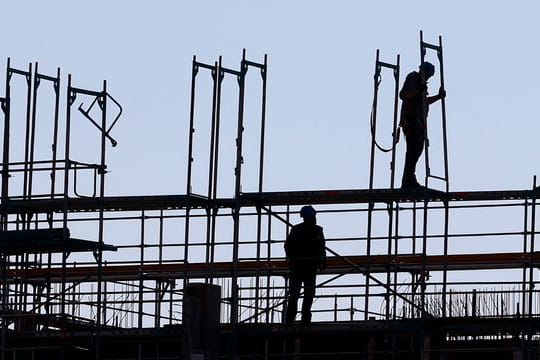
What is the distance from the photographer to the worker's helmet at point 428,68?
4588 centimetres

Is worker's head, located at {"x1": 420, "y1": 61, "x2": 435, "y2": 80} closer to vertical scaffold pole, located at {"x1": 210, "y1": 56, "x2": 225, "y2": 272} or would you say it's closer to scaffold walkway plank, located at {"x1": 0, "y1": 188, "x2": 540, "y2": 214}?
scaffold walkway plank, located at {"x1": 0, "y1": 188, "x2": 540, "y2": 214}

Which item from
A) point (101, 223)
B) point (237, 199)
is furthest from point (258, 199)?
point (101, 223)

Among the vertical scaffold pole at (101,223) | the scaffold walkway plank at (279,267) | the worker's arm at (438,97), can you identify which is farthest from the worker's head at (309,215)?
the vertical scaffold pole at (101,223)

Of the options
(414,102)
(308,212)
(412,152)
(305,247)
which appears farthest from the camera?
(414,102)

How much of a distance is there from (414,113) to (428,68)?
2.98ft

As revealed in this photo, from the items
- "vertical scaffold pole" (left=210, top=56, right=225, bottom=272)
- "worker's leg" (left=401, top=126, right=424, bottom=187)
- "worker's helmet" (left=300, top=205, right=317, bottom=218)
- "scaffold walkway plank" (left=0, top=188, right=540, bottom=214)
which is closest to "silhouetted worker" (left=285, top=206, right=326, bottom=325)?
"worker's helmet" (left=300, top=205, right=317, bottom=218)

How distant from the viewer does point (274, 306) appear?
45.4 meters

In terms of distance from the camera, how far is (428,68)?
46.0 m

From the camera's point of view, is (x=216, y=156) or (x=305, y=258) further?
(x=216, y=156)

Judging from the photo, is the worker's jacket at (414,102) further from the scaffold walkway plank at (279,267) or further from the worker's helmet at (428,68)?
the scaffold walkway plank at (279,267)

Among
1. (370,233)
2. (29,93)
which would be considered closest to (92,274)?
(29,93)

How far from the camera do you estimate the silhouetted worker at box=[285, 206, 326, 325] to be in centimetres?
4462

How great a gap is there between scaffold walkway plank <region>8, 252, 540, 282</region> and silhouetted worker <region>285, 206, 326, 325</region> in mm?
1305

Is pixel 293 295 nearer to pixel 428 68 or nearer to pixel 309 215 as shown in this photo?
pixel 309 215
